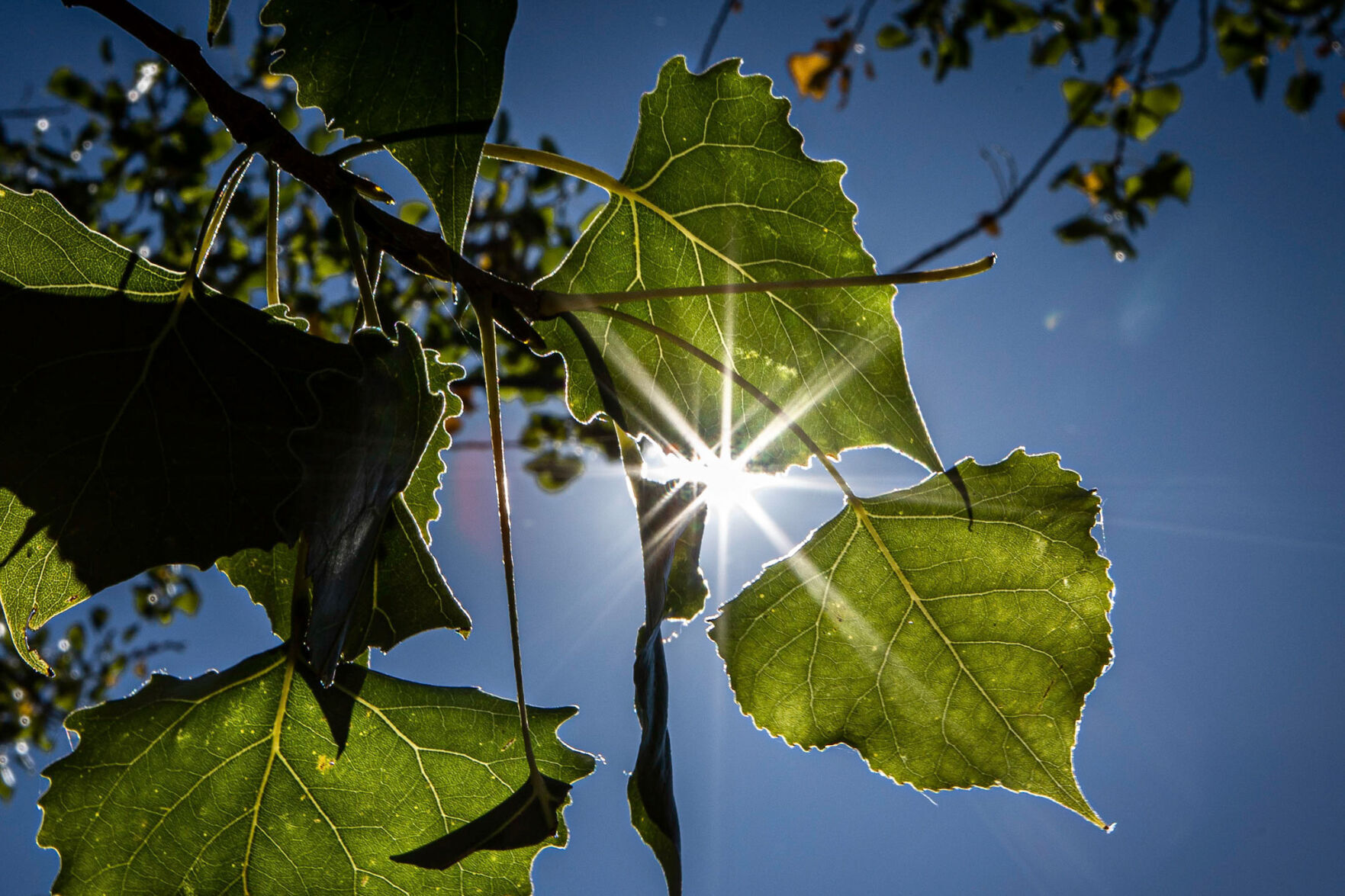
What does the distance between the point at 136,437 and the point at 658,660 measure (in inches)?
17.2

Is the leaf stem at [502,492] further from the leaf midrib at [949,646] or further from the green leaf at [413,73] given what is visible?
the leaf midrib at [949,646]

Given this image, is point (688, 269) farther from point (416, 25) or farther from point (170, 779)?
point (170, 779)

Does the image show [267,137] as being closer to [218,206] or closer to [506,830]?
[218,206]

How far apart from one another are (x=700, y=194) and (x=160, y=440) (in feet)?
1.65

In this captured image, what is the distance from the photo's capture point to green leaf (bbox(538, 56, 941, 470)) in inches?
32.4

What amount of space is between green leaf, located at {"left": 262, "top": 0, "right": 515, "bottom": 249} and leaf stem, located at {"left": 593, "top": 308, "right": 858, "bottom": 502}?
197 mm

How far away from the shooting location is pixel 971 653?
33.1 inches

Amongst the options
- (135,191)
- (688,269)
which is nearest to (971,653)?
(688,269)

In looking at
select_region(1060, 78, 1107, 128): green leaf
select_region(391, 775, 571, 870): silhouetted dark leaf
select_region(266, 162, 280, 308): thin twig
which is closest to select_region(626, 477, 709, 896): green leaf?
select_region(391, 775, 571, 870): silhouetted dark leaf

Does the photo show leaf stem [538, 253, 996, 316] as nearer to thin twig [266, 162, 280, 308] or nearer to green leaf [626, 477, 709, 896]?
green leaf [626, 477, 709, 896]

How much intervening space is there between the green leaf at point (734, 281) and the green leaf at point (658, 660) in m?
0.09

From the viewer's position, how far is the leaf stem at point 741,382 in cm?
79

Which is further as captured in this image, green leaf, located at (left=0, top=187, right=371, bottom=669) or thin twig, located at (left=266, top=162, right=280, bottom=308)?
thin twig, located at (left=266, top=162, right=280, bottom=308)

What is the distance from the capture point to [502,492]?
72 centimetres
